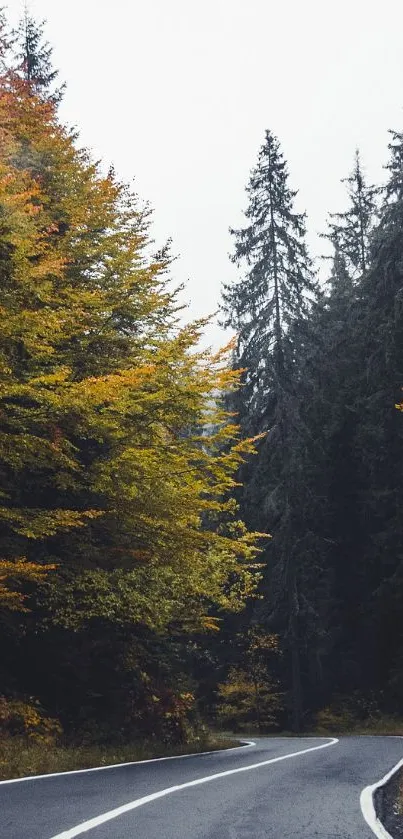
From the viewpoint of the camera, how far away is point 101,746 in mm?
15977

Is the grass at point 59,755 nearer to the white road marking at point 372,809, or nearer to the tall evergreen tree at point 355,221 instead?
the white road marking at point 372,809

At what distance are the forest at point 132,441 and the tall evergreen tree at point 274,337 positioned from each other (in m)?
0.08

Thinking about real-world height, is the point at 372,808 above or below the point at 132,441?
below

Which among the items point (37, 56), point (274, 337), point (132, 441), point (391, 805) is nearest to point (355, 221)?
point (274, 337)

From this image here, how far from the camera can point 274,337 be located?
32.4 m

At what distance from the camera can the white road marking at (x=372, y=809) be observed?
7555mm

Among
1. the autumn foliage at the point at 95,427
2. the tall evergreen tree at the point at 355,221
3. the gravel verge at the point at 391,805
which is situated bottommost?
the gravel verge at the point at 391,805

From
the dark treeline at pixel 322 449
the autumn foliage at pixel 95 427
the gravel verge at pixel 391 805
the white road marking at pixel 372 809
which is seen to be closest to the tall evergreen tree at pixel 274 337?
the dark treeline at pixel 322 449

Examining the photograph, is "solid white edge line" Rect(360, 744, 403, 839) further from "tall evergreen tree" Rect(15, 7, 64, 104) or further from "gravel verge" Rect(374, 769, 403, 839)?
"tall evergreen tree" Rect(15, 7, 64, 104)

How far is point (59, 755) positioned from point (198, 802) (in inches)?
212

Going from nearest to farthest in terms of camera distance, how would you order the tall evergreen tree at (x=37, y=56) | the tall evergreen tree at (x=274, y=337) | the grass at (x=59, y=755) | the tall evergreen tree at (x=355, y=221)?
the grass at (x=59, y=755), the tall evergreen tree at (x=37, y=56), the tall evergreen tree at (x=274, y=337), the tall evergreen tree at (x=355, y=221)

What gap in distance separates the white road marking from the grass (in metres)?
4.85

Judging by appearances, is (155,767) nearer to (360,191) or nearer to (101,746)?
(101,746)

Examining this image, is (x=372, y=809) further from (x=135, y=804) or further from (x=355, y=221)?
(x=355, y=221)
